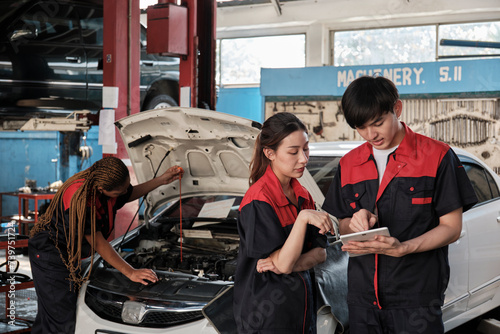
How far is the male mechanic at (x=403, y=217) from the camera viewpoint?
186cm

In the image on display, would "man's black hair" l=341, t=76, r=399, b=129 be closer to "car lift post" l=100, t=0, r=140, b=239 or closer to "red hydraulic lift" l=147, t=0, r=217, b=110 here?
"car lift post" l=100, t=0, r=140, b=239

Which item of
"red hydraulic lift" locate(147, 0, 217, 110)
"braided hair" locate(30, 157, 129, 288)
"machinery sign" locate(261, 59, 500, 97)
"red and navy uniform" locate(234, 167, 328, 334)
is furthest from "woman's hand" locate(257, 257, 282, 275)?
"machinery sign" locate(261, 59, 500, 97)

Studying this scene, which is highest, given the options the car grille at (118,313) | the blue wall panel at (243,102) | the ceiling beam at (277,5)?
the ceiling beam at (277,5)

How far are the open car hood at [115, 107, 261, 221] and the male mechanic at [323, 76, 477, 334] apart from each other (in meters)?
0.74

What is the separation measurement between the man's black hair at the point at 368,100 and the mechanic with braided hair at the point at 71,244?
4.44 feet

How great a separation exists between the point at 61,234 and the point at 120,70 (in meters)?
3.05

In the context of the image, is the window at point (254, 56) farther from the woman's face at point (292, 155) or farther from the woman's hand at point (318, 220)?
the woman's hand at point (318, 220)

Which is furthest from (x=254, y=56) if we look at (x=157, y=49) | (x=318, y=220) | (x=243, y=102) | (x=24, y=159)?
(x=318, y=220)

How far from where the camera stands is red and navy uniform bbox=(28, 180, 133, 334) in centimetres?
275

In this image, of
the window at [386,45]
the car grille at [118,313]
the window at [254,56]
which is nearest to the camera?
the car grille at [118,313]

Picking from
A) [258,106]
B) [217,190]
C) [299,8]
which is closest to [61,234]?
[217,190]

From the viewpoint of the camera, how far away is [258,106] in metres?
12.8

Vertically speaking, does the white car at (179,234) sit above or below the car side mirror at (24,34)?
below

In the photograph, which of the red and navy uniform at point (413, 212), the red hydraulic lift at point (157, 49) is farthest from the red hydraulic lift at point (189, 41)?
the red and navy uniform at point (413, 212)
